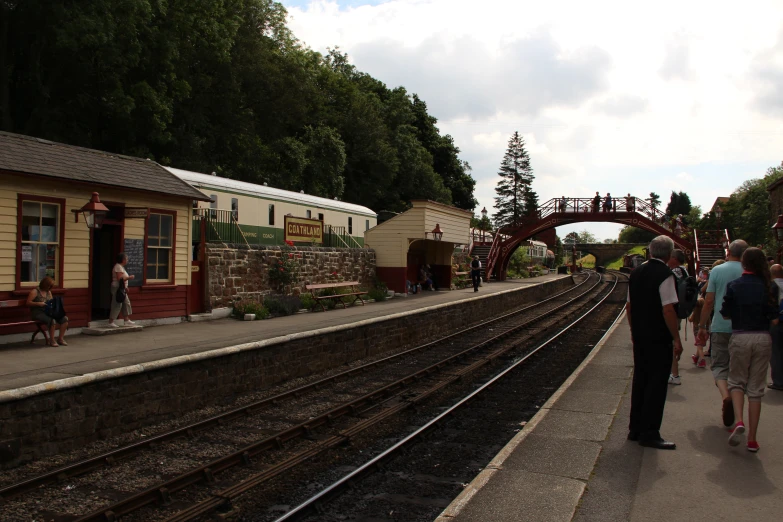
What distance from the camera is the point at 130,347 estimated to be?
10.2 m

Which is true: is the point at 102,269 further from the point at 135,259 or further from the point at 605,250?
the point at 605,250

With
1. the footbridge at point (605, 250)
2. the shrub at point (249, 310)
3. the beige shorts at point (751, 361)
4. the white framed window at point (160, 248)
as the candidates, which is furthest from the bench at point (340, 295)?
the footbridge at point (605, 250)

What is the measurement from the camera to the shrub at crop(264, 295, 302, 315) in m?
16.0

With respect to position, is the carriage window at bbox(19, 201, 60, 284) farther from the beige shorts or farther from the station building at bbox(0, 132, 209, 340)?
the beige shorts

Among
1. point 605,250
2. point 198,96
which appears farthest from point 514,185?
point 198,96

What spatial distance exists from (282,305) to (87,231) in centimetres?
572

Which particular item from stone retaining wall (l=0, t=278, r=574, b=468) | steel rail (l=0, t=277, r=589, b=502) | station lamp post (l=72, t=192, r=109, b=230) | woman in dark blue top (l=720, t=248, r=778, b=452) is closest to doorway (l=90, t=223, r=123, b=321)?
station lamp post (l=72, t=192, r=109, b=230)

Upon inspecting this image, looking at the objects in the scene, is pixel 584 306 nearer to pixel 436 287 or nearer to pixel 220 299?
pixel 436 287

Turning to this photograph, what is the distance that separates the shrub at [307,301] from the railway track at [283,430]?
452cm

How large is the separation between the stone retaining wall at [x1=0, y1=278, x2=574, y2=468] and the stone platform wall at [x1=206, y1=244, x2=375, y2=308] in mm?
4132

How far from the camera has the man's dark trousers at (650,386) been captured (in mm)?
5320

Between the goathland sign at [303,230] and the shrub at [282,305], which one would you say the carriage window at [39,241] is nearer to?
the shrub at [282,305]

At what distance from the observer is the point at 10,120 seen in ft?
79.6

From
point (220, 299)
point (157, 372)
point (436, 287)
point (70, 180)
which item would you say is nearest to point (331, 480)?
point (157, 372)
